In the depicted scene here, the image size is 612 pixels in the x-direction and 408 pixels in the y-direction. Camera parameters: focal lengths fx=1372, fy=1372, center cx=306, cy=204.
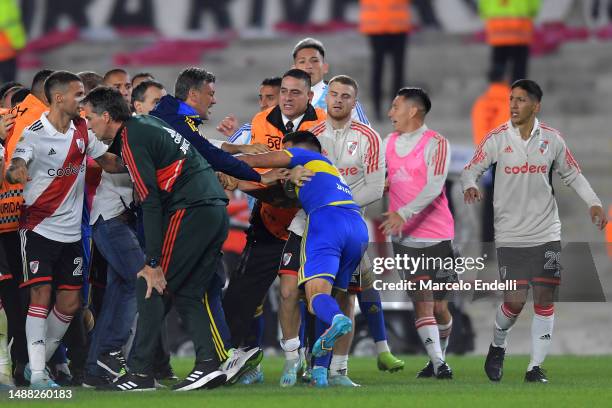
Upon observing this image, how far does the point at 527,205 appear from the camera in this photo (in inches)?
408

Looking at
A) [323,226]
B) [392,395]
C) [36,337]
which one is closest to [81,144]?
[36,337]

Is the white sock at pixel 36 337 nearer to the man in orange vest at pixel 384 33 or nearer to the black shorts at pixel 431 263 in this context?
the black shorts at pixel 431 263

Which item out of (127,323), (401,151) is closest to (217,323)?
(127,323)

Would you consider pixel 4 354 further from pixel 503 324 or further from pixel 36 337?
pixel 503 324

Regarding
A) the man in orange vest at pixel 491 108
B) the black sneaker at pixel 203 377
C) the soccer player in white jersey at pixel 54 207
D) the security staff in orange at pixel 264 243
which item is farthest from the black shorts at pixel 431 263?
the man in orange vest at pixel 491 108

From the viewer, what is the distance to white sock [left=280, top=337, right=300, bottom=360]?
970 centimetres

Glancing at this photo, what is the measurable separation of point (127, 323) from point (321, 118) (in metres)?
2.23

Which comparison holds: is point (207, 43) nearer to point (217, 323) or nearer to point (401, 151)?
point (401, 151)

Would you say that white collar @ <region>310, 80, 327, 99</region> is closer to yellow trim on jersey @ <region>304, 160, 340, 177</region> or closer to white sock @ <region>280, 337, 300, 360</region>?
yellow trim on jersey @ <region>304, 160, 340, 177</region>

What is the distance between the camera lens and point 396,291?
36.3ft

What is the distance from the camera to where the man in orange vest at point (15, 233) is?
31.6 ft

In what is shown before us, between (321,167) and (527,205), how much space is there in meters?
1.87

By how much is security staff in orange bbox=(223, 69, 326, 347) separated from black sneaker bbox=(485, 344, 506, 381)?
179 cm

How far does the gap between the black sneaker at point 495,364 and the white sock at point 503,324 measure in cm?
5
